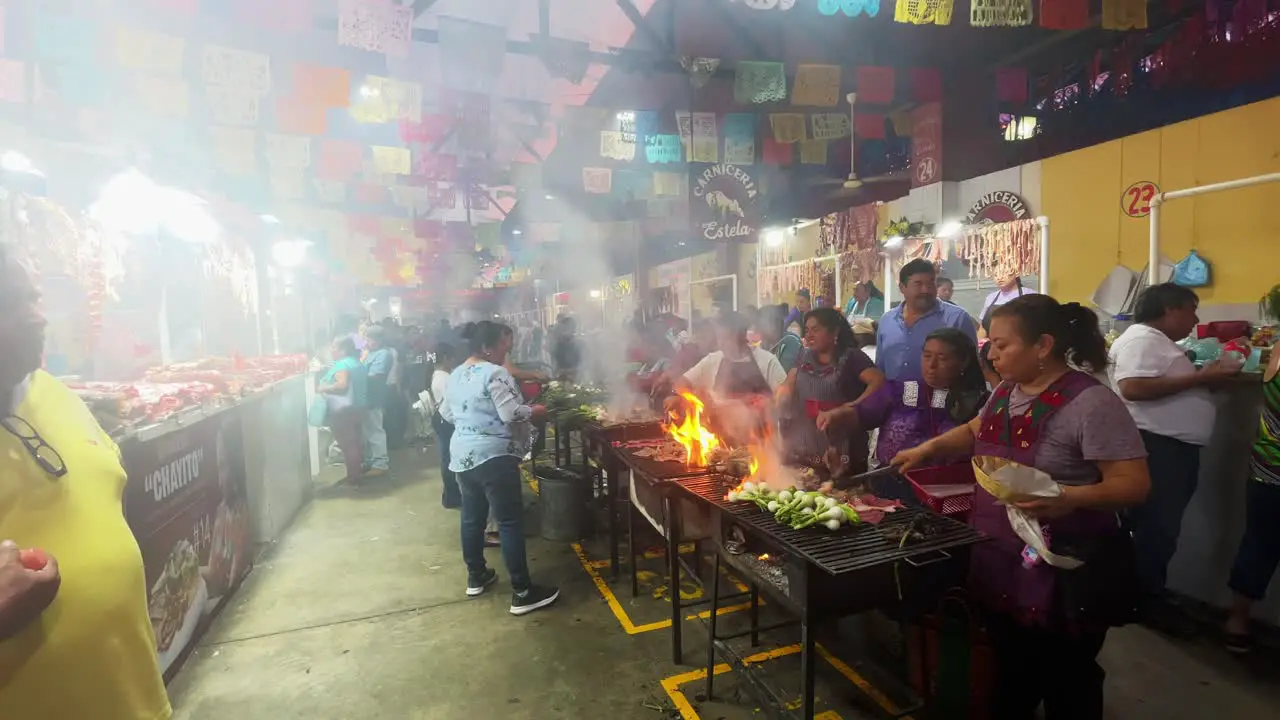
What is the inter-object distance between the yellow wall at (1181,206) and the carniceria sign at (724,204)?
380 cm

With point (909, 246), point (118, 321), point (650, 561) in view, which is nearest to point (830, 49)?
point (909, 246)

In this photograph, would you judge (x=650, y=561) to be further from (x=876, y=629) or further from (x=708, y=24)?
(x=708, y=24)

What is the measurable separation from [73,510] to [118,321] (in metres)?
5.57

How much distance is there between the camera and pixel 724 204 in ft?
27.0

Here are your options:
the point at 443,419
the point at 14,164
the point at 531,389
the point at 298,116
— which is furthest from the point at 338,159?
the point at 14,164

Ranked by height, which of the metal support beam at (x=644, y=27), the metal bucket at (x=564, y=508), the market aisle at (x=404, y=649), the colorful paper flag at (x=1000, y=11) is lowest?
the market aisle at (x=404, y=649)

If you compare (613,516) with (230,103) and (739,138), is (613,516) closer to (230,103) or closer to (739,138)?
(230,103)

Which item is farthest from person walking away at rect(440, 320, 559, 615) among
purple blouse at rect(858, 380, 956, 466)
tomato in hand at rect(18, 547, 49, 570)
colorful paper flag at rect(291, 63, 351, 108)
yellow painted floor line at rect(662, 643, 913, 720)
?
colorful paper flag at rect(291, 63, 351, 108)

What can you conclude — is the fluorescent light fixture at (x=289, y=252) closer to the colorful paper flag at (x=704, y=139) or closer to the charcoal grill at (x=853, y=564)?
the colorful paper flag at (x=704, y=139)

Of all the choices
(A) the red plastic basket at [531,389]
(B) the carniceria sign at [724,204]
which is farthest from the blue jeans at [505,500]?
(B) the carniceria sign at [724,204]

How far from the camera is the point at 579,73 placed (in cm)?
713

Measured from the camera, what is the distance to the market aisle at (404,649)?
3.73 m

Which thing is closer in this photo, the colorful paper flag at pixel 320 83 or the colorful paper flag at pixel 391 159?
the colorful paper flag at pixel 320 83

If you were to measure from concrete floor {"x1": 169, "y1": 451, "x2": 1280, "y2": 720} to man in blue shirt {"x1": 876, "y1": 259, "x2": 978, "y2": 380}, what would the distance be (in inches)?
81.7
